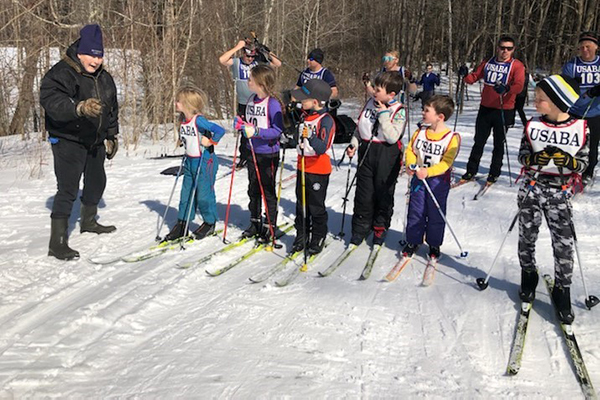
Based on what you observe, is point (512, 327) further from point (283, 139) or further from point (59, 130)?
point (59, 130)

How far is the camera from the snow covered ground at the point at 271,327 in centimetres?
274

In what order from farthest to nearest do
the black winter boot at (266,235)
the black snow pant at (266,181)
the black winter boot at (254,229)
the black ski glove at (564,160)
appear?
the black winter boot at (254,229) → the black winter boot at (266,235) → the black snow pant at (266,181) → the black ski glove at (564,160)

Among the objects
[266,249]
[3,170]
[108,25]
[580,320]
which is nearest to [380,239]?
[266,249]

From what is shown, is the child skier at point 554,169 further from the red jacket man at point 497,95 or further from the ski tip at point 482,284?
the red jacket man at point 497,95

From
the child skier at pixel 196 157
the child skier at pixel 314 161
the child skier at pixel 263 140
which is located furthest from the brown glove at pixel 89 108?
the child skier at pixel 314 161

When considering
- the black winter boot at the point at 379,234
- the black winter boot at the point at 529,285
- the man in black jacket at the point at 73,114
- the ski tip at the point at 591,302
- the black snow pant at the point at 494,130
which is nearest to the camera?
the ski tip at the point at 591,302

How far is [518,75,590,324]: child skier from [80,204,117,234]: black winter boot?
14.2 feet

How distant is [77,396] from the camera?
2635 millimetres

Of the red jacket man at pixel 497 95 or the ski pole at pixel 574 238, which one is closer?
the ski pole at pixel 574 238

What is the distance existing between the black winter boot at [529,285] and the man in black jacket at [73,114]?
3932mm

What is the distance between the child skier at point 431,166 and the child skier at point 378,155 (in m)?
0.33

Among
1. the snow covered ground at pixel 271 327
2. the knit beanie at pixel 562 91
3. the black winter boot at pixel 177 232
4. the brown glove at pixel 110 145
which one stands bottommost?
the snow covered ground at pixel 271 327

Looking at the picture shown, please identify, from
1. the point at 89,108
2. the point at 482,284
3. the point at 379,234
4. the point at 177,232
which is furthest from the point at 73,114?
the point at 482,284

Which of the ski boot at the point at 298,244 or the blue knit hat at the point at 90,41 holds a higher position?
the blue knit hat at the point at 90,41
